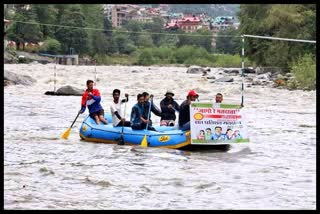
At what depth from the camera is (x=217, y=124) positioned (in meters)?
16.1

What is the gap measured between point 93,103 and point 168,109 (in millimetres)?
1774

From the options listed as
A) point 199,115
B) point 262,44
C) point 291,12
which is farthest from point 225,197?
point 262,44

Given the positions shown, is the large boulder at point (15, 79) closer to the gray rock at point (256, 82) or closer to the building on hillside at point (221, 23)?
the gray rock at point (256, 82)

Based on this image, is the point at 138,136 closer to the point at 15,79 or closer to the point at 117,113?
the point at 117,113

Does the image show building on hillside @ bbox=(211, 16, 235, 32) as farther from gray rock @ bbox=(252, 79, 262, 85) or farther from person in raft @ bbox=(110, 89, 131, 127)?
person in raft @ bbox=(110, 89, 131, 127)

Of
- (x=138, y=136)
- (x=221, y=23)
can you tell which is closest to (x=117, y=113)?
(x=138, y=136)

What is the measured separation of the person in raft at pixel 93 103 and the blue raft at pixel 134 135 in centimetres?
12

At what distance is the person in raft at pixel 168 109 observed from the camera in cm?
1700

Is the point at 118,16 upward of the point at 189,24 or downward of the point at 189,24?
upward

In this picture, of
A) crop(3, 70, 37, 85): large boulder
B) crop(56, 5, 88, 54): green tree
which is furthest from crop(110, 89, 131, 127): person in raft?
crop(56, 5, 88, 54): green tree

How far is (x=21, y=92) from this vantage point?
3678cm

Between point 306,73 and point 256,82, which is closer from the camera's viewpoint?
point 306,73

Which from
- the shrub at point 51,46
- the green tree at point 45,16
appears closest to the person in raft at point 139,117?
the shrub at point 51,46

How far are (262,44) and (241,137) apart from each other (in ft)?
121
